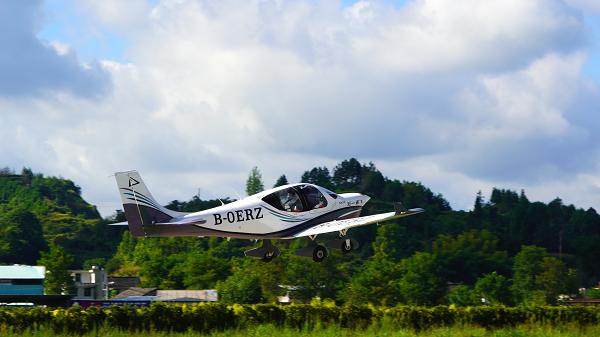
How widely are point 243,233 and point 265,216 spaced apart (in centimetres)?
117

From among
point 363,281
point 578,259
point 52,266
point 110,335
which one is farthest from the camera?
point 578,259

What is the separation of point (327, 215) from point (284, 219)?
2.68 meters

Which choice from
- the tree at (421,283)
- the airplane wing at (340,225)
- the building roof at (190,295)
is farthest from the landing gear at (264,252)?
the tree at (421,283)

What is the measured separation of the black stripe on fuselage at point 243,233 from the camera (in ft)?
141

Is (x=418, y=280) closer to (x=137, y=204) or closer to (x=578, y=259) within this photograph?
(x=578, y=259)

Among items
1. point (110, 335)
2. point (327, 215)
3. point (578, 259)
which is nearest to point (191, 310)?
point (110, 335)

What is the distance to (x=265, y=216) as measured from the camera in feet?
148

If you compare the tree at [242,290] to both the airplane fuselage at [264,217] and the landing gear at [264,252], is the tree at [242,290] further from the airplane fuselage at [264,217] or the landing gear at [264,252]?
the airplane fuselage at [264,217]

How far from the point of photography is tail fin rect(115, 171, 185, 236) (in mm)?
42875

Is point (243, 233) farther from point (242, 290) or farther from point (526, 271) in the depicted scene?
point (526, 271)

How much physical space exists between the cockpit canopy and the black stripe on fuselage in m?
0.63

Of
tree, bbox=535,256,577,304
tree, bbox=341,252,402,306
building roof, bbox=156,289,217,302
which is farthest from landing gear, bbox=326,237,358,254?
tree, bbox=535,256,577,304

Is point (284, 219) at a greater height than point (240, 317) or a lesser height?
greater

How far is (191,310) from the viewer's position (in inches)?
1613
